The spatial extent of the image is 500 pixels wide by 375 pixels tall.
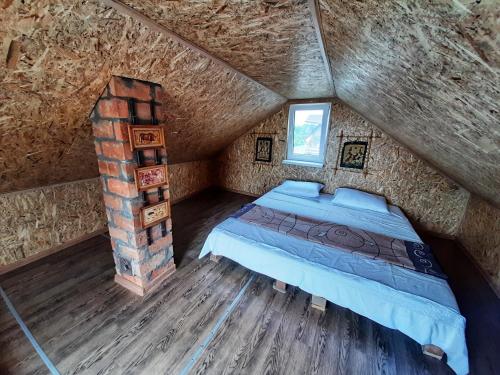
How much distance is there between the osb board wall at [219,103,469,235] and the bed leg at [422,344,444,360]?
2.21 meters

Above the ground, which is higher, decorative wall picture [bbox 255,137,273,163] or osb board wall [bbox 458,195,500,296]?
decorative wall picture [bbox 255,137,273,163]

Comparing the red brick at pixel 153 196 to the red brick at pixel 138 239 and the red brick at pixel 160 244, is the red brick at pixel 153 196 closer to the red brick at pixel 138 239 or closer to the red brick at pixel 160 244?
the red brick at pixel 138 239

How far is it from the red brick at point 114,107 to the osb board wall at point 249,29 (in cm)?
58

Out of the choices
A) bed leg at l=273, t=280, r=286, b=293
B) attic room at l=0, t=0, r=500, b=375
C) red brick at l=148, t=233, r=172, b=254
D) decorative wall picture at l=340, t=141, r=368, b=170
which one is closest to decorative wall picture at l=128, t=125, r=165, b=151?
attic room at l=0, t=0, r=500, b=375

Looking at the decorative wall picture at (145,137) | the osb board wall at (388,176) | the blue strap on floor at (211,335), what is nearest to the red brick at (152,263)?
the blue strap on floor at (211,335)

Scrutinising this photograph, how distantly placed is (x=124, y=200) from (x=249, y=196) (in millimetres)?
2982

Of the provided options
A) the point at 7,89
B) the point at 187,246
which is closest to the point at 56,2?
the point at 7,89

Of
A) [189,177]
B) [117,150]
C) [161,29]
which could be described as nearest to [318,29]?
[161,29]

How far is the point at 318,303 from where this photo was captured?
1.68 m

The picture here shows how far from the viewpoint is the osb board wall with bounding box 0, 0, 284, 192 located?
3.08 feet

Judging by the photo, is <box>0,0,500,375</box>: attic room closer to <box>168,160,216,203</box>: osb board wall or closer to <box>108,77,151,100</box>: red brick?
<box>108,77,151,100</box>: red brick

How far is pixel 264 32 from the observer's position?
1.30 m

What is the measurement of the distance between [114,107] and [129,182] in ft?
1.76

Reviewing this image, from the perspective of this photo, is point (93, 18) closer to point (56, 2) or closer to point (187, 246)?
point (56, 2)
